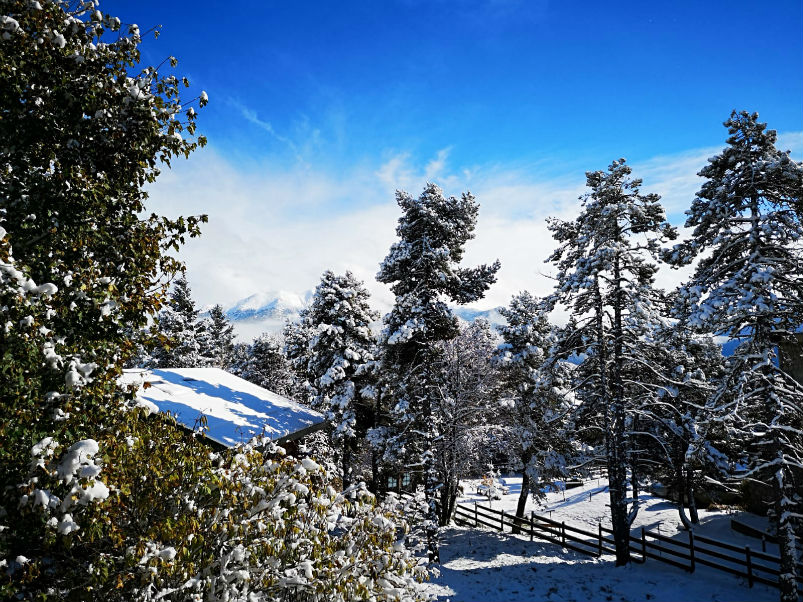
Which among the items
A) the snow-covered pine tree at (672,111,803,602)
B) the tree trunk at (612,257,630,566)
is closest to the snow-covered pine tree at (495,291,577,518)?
the tree trunk at (612,257,630,566)

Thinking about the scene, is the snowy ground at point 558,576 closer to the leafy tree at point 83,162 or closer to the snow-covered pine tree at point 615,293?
the snow-covered pine tree at point 615,293

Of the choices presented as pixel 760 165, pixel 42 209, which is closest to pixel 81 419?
pixel 42 209

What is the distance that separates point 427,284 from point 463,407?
763 cm

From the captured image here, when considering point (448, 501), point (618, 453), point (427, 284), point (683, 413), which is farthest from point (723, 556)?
point (427, 284)

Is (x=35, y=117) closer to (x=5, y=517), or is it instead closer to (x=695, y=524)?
(x=5, y=517)

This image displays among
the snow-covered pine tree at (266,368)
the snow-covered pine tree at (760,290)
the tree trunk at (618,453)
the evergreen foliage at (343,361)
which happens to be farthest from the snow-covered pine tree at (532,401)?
the snow-covered pine tree at (266,368)

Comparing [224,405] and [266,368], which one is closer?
[224,405]

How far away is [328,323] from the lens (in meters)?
25.6

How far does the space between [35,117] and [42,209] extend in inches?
52.4

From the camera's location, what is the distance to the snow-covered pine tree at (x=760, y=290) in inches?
461

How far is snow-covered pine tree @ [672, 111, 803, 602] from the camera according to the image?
11.7 m

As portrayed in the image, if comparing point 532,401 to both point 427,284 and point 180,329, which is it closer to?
point 427,284

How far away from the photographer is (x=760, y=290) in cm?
1182

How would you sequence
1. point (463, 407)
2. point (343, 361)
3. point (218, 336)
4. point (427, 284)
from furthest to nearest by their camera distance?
1. point (218, 336)
2. point (343, 361)
3. point (463, 407)
4. point (427, 284)
